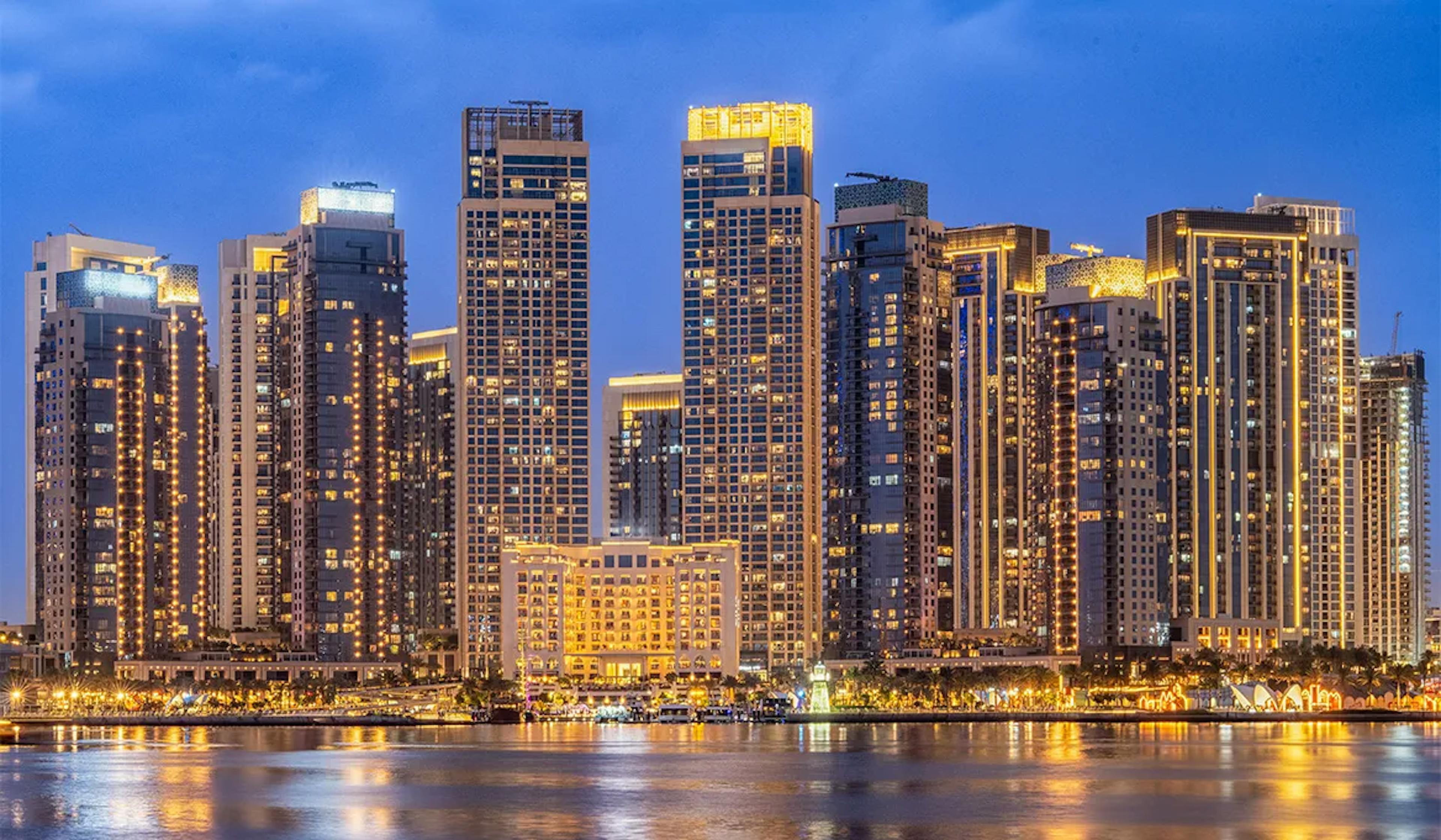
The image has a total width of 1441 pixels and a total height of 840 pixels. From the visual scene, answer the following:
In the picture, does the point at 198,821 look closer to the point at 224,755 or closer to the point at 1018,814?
the point at 1018,814

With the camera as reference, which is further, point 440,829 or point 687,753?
point 687,753

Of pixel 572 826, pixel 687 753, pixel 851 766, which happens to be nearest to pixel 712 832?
pixel 572 826

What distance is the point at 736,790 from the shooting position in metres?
120

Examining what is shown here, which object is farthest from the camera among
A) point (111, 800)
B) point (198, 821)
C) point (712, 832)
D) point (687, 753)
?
point (687, 753)

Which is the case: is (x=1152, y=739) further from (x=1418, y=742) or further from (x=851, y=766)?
(x=851, y=766)

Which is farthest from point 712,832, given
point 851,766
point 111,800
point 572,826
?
point 851,766

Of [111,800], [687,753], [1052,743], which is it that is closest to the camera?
[111,800]

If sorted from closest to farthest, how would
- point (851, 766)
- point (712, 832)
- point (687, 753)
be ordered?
point (712, 832) < point (851, 766) < point (687, 753)

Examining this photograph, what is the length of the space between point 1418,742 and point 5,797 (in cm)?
10517

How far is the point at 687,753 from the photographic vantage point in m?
160

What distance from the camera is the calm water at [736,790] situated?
99.1 m

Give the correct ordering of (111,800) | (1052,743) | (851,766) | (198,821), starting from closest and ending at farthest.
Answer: (198,821)
(111,800)
(851,766)
(1052,743)

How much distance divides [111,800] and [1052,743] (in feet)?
261

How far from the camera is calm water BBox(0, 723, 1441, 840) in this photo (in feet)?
325
